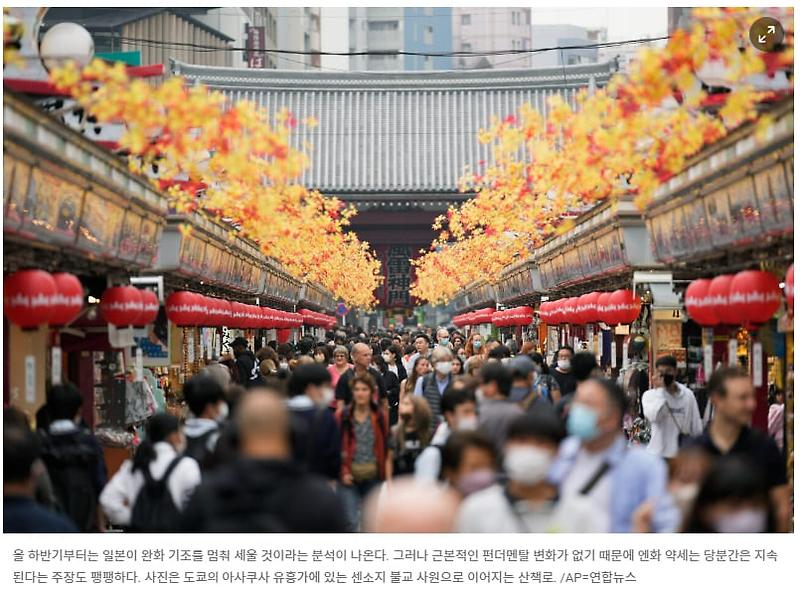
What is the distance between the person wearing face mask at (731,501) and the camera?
609 centimetres

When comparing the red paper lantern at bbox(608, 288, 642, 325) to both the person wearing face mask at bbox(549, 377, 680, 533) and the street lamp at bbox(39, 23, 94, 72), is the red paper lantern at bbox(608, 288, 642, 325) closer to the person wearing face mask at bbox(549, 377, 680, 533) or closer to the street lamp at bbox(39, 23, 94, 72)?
the street lamp at bbox(39, 23, 94, 72)

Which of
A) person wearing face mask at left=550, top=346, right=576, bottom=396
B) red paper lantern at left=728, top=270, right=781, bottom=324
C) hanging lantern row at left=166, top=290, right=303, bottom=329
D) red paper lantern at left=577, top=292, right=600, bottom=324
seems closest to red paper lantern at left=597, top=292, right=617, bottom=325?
red paper lantern at left=577, top=292, right=600, bottom=324

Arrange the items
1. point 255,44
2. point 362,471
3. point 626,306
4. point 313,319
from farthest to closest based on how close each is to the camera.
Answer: point 255,44, point 313,319, point 626,306, point 362,471

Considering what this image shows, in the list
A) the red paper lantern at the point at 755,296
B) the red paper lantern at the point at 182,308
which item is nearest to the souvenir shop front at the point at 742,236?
the red paper lantern at the point at 755,296

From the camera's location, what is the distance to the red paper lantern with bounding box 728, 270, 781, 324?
34.7 ft

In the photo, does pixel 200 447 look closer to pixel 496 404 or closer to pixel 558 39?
pixel 496 404

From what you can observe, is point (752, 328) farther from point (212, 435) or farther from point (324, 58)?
point (324, 58)

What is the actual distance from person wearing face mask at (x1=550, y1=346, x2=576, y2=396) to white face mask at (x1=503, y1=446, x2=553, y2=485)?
24.7 ft

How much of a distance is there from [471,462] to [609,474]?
774mm

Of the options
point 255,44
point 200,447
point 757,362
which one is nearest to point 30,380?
point 200,447

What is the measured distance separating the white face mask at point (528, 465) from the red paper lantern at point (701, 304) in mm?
5477

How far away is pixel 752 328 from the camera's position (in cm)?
1194

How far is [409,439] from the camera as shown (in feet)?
34.8

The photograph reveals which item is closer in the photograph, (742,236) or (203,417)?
(203,417)
